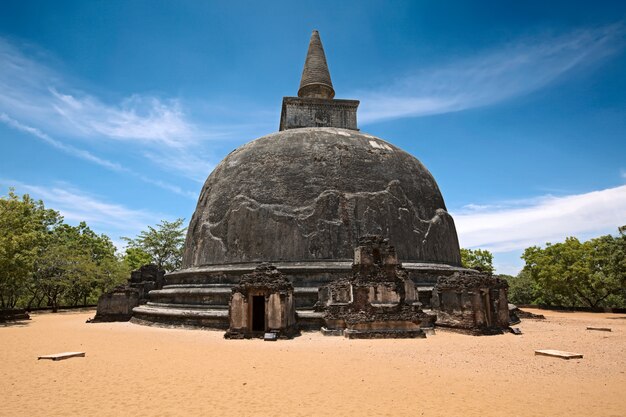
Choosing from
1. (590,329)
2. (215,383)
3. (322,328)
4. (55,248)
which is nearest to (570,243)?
(590,329)

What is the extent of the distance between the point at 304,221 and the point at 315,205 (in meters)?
0.75

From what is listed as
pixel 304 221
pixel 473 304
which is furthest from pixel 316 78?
pixel 473 304

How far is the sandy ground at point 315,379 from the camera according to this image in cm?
449

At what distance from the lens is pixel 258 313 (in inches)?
470

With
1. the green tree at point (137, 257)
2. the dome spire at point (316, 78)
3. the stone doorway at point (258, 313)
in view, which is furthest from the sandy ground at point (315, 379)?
the green tree at point (137, 257)

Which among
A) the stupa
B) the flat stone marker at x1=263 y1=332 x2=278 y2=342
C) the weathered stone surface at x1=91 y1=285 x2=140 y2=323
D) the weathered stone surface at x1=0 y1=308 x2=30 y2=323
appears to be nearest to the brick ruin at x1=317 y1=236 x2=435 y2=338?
the stupa

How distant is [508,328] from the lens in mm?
11594

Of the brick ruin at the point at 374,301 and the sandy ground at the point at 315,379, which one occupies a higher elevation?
the brick ruin at the point at 374,301

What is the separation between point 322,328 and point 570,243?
2459 centimetres

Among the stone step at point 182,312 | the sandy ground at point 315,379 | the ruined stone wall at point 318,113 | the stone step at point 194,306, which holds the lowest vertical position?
the sandy ground at point 315,379

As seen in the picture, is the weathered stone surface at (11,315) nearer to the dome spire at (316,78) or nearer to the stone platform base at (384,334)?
the stone platform base at (384,334)

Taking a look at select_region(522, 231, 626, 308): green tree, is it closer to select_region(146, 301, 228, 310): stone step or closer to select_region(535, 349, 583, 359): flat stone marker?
select_region(535, 349, 583, 359): flat stone marker

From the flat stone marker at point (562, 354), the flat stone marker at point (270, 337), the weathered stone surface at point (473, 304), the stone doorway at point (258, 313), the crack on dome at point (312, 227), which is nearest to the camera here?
the flat stone marker at point (562, 354)

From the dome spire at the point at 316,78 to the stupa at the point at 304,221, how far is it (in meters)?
4.58
